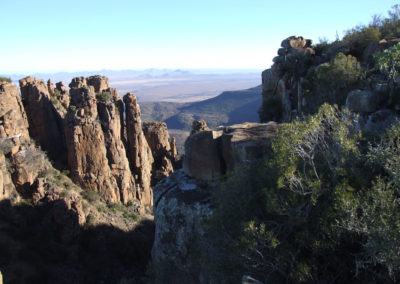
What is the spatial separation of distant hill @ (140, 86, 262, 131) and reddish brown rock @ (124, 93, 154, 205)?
231ft

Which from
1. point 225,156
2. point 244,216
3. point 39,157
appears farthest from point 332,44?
point 39,157

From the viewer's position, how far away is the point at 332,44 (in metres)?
24.1

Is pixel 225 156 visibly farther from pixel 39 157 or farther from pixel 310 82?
pixel 39 157

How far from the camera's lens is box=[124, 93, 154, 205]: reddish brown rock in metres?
32.4

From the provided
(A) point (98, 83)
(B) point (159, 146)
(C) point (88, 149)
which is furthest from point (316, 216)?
(B) point (159, 146)

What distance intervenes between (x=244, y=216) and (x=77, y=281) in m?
15.8

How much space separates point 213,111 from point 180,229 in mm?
116688

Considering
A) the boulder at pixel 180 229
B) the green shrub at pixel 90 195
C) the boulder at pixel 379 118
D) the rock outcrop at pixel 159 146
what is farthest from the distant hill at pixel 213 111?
the boulder at pixel 379 118

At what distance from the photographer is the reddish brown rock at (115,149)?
29.5 meters

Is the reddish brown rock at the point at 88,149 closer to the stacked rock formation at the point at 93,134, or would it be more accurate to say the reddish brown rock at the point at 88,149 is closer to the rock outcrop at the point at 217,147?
the stacked rock formation at the point at 93,134

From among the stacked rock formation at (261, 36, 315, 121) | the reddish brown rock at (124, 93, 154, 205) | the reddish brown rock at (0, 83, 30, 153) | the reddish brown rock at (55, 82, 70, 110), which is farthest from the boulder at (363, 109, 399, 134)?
the reddish brown rock at (55, 82, 70, 110)

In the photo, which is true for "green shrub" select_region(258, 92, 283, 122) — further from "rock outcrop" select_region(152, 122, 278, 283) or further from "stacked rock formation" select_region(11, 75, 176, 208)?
"stacked rock formation" select_region(11, 75, 176, 208)

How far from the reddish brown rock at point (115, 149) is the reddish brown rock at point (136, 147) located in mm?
1359

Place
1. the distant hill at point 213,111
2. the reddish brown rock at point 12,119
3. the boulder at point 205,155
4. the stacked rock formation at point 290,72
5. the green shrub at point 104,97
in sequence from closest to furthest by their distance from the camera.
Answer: the boulder at point 205,155 < the stacked rock formation at point 290,72 < the reddish brown rock at point 12,119 < the green shrub at point 104,97 < the distant hill at point 213,111
